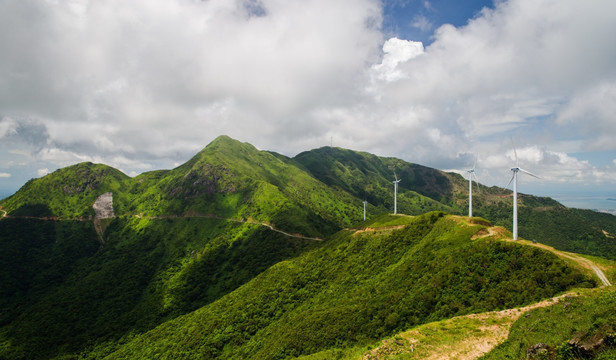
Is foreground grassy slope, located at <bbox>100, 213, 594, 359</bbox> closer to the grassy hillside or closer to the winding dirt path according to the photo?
the winding dirt path

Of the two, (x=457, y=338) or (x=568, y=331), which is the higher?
(x=568, y=331)

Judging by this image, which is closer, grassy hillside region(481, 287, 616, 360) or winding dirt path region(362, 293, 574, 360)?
grassy hillside region(481, 287, 616, 360)

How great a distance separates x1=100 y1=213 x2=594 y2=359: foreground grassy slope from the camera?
53.2 metres

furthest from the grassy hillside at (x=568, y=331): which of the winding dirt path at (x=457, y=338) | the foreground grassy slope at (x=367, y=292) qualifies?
the foreground grassy slope at (x=367, y=292)

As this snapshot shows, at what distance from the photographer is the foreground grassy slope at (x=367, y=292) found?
53.2 m

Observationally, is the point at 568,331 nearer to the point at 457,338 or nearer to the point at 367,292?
the point at 457,338

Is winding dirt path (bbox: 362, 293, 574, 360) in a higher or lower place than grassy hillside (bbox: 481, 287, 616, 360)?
lower

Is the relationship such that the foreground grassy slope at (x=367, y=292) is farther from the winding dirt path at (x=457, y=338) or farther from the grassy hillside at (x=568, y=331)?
the grassy hillside at (x=568, y=331)

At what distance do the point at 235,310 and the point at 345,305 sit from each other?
6113 cm

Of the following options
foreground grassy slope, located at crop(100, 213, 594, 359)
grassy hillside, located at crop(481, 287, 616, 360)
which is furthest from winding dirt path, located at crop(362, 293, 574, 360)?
foreground grassy slope, located at crop(100, 213, 594, 359)

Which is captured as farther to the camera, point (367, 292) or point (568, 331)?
point (367, 292)

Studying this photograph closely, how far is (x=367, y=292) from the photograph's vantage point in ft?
249

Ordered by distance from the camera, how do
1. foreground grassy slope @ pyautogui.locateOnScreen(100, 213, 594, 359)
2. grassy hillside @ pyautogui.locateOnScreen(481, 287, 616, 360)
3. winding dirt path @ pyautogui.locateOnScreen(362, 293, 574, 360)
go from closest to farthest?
1. grassy hillside @ pyautogui.locateOnScreen(481, 287, 616, 360)
2. winding dirt path @ pyautogui.locateOnScreen(362, 293, 574, 360)
3. foreground grassy slope @ pyautogui.locateOnScreen(100, 213, 594, 359)

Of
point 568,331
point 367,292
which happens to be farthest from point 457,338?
point 367,292
